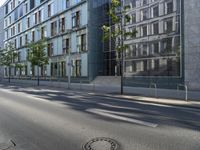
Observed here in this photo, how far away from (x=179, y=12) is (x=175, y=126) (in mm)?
18690

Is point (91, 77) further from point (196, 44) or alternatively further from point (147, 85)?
point (196, 44)

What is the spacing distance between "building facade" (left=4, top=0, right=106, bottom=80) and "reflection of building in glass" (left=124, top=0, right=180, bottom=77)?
7.60m

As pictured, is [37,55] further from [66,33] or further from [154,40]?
[154,40]

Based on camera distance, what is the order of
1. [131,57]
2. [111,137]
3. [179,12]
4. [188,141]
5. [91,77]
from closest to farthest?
[188,141]
[111,137]
[179,12]
[131,57]
[91,77]

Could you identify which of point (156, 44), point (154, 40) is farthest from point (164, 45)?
point (154, 40)

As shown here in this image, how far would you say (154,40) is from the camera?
2744 centimetres

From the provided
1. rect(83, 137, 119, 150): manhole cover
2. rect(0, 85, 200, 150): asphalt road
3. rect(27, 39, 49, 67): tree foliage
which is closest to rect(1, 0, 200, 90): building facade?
rect(27, 39, 49, 67): tree foliage

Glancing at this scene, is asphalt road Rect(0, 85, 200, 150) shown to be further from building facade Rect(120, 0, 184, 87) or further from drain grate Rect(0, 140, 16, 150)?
building facade Rect(120, 0, 184, 87)

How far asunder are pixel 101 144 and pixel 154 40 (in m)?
22.4

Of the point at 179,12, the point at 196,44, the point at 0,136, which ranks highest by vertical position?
the point at 179,12

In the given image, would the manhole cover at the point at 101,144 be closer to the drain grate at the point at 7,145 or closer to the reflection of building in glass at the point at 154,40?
the drain grate at the point at 7,145

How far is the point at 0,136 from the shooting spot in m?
7.50

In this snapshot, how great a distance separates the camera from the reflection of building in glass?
25234mm

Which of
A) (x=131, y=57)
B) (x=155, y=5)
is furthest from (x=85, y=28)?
(x=155, y=5)
